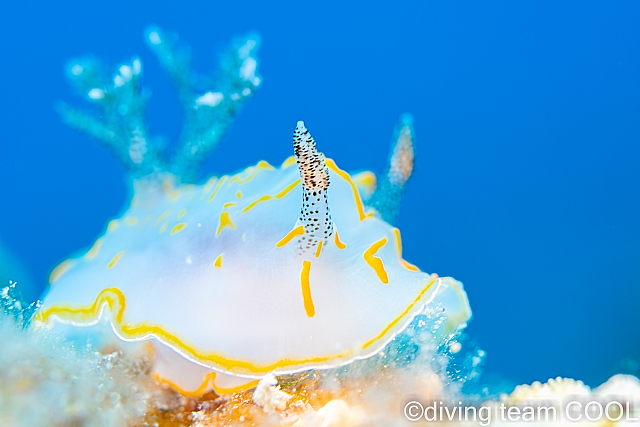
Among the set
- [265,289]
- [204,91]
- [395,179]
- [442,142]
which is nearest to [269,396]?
[265,289]

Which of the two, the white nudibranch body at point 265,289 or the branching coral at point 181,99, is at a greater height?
the branching coral at point 181,99

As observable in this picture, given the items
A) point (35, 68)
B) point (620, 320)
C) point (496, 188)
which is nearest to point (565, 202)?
point (496, 188)

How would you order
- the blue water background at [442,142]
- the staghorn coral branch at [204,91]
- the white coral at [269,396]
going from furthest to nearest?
the blue water background at [442,142] < the staghorn coral branch at [204,91] < the white coral at [269,396]

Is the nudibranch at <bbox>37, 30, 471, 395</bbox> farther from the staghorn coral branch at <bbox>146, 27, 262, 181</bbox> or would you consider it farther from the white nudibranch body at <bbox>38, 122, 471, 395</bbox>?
the staghorn coral branch at <bbox>146, 27, 262, 181</bbox>

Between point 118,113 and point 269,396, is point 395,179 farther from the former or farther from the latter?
point 118,113

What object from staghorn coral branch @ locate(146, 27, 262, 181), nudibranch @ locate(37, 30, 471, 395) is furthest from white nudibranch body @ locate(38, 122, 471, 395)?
staghorn coral branch @ locate(146, 27, 262, 181)

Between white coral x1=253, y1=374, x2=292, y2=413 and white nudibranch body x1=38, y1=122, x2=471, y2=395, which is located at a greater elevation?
white nudibranch body x1=38, y1=122, x2=471, y2=395

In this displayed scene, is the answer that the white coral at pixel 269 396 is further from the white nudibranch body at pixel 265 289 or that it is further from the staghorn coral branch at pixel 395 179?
the staghorn coral branch at pixel 395 179

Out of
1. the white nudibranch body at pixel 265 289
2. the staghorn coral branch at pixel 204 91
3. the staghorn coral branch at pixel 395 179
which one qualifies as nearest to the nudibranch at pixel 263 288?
the white nudibranch body at pixel 265 289
